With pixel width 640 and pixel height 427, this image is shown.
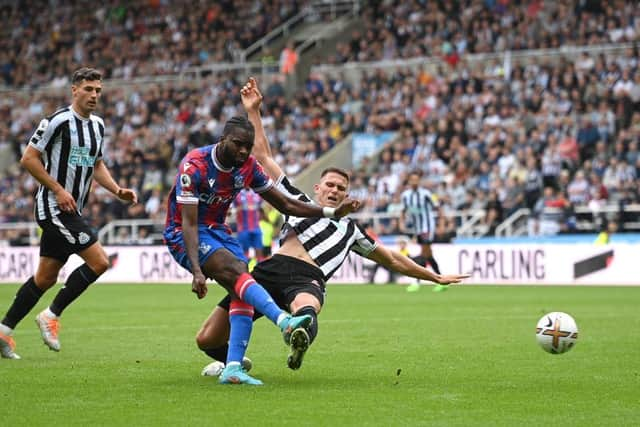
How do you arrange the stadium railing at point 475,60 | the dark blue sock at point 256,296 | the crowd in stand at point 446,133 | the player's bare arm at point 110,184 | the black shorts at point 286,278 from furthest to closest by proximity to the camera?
1. the stadium railing at point 475,60
2. the crowd in stand at point 446,133
3. the player's bare arm at point 110,184
4. the black shorts at point 286,278
5. the dark blue sock at point 256,296

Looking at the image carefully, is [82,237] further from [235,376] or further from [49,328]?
[235,376]

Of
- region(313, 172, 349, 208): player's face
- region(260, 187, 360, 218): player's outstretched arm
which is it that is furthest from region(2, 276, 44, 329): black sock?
region(313, 172, 349, 208): player's face

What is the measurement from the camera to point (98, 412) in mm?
6934

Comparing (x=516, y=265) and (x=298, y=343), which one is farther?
(x=516, y=265)

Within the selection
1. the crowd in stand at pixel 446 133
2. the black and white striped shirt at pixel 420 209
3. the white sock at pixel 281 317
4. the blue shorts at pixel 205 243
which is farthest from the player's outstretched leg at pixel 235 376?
the crowd in stand at pixel 446 133

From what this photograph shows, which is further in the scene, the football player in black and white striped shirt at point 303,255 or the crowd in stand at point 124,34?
the crowd in stand at point 124,34

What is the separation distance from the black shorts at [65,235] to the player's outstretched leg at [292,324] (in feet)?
10.6

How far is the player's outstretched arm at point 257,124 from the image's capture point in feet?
30.1

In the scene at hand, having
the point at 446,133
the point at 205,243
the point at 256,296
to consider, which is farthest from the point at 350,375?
the point at 446,133

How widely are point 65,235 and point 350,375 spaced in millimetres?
3017

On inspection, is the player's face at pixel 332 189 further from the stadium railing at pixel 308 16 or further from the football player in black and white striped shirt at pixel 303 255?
the stadium railing at pixel 308 16

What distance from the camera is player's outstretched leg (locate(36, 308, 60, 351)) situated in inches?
404

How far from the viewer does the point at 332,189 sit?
8.78 metres

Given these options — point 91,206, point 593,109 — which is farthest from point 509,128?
point 91,206
